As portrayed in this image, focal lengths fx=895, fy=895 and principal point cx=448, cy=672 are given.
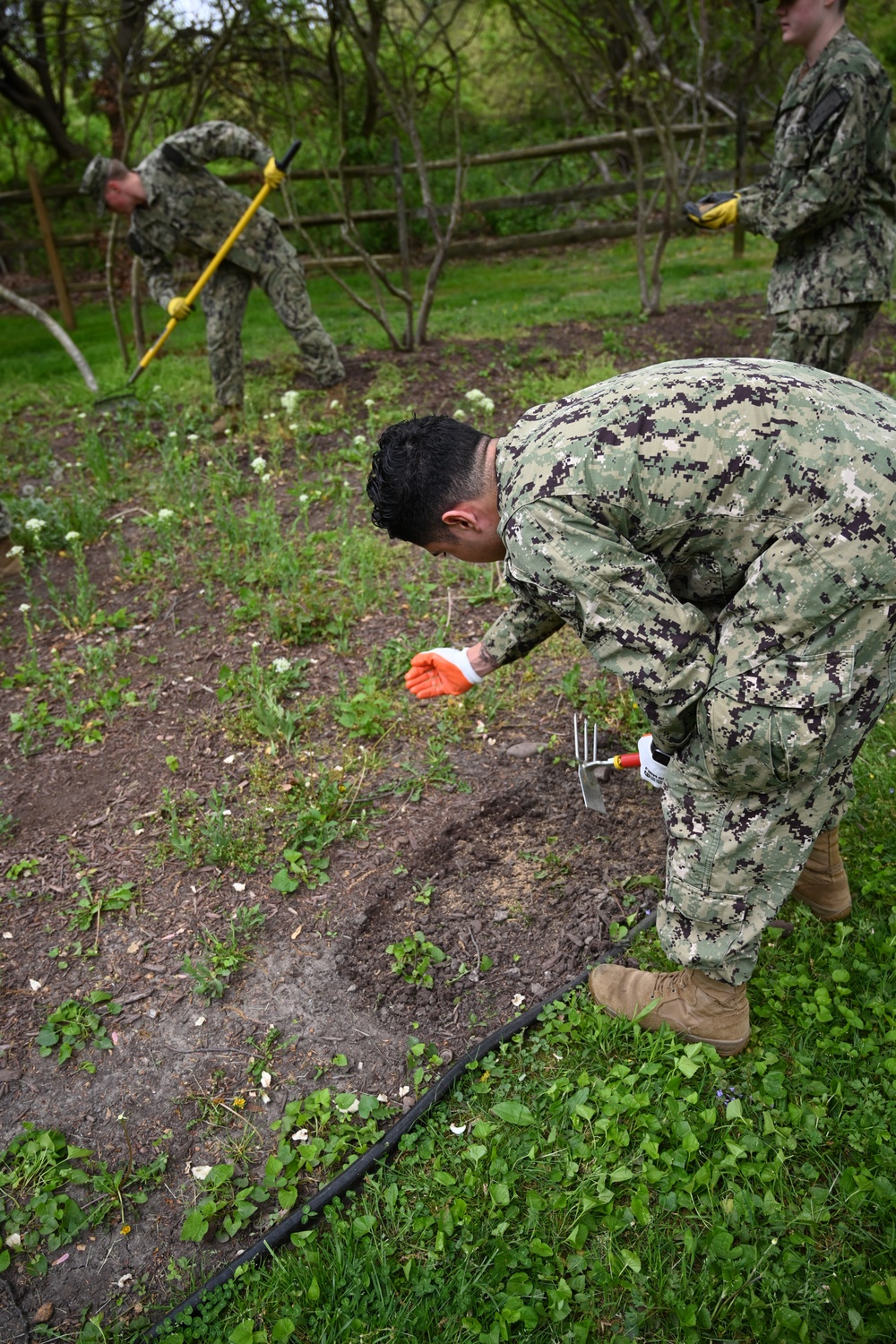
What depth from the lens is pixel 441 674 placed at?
240cm

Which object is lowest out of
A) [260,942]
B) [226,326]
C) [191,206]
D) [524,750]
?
[260,942]

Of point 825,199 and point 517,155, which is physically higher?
point 517,155

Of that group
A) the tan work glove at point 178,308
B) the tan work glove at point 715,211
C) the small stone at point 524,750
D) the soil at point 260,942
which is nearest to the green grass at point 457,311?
the tan work glove at point 178,308

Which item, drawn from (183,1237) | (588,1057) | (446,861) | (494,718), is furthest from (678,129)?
(183,1237)

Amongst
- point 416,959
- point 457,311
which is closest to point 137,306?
point 457,311

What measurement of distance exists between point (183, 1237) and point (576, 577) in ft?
5.20

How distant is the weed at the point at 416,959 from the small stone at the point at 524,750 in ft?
2.70

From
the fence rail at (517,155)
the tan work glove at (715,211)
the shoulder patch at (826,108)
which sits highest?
the fence rail at (517,155)

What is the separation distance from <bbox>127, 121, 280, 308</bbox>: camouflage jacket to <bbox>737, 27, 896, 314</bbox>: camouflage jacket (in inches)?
123

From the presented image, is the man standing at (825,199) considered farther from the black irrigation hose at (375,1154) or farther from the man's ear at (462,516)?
the black irrigation hose at (375,1154)

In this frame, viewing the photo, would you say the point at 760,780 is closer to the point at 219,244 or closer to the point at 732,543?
the point at 732,543

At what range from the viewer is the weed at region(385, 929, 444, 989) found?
2.34 meters

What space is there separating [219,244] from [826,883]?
5.27 meters

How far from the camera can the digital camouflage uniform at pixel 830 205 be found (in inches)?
137
